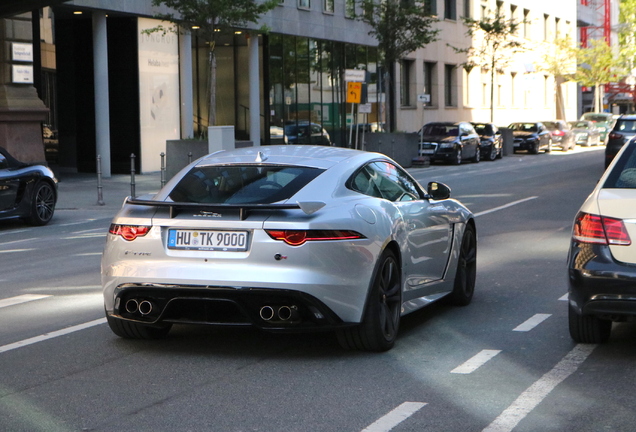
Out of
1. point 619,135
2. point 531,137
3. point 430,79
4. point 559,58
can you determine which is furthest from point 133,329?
point 559,58

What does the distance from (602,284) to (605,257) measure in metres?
0.17

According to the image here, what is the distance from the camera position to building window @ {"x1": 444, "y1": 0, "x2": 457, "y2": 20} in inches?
2268

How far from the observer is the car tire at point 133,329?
742 cm

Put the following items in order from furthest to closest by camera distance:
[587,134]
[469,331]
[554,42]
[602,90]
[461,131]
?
[602,90] < [554,42] < [587,134] < [461,131] < [469,331]

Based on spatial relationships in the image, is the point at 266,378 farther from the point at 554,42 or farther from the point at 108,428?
the point at 554,42

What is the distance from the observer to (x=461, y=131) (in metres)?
40.6

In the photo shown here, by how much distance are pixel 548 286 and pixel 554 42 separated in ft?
216

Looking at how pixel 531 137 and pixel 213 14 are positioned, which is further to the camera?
pixel 531 137

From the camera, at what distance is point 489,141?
44.1m

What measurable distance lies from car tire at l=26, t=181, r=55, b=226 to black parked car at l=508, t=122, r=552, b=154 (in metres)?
36.1

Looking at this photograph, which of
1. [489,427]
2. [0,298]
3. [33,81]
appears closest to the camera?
[489,427]

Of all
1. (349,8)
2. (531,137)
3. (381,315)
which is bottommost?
(381,315)

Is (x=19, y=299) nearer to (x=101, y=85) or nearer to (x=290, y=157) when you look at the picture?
(x=290, y=157)

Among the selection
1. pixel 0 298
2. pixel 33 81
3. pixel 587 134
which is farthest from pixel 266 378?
pixel 587 134
